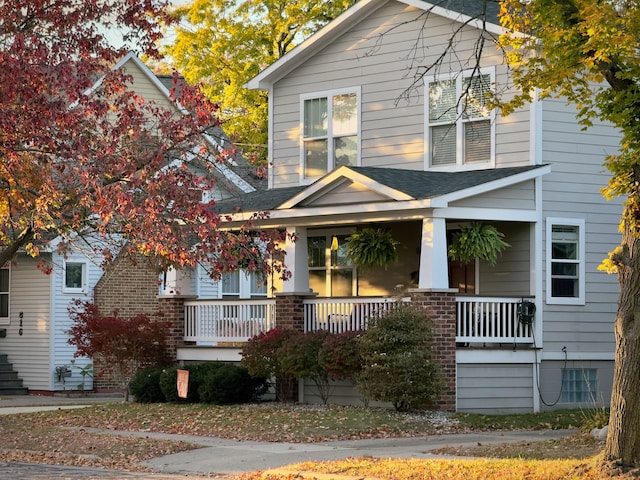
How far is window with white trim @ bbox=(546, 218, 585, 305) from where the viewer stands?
23.8m

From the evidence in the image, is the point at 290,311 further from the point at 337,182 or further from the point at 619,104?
the point at 619,104

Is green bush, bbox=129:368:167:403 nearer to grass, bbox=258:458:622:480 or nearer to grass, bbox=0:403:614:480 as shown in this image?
grass, bbox=0:403:614:480

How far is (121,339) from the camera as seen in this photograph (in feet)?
85.4

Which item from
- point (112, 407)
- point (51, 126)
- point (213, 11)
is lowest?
point (112, 407)

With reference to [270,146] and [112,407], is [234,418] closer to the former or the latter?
[112,407]

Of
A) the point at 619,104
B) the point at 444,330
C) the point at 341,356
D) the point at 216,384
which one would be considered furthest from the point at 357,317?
the point at 619,104

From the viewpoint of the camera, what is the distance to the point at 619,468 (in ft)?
42.7

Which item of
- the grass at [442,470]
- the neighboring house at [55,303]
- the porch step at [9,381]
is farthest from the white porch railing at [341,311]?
the porch step at [9,381]

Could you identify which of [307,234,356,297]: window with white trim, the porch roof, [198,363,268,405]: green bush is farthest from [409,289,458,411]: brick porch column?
[307,234,356,297]: window with white trim

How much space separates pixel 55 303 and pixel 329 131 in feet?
32.7

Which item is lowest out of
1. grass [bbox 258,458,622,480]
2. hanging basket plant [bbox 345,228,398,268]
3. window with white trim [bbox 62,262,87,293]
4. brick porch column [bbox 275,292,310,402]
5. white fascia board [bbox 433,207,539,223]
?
grass [bbox 258,458,622,480]

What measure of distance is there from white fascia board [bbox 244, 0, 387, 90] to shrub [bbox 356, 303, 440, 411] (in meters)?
7.48

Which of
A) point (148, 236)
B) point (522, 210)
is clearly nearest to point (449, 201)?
point (522, 210)

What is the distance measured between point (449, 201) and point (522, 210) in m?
1.99
